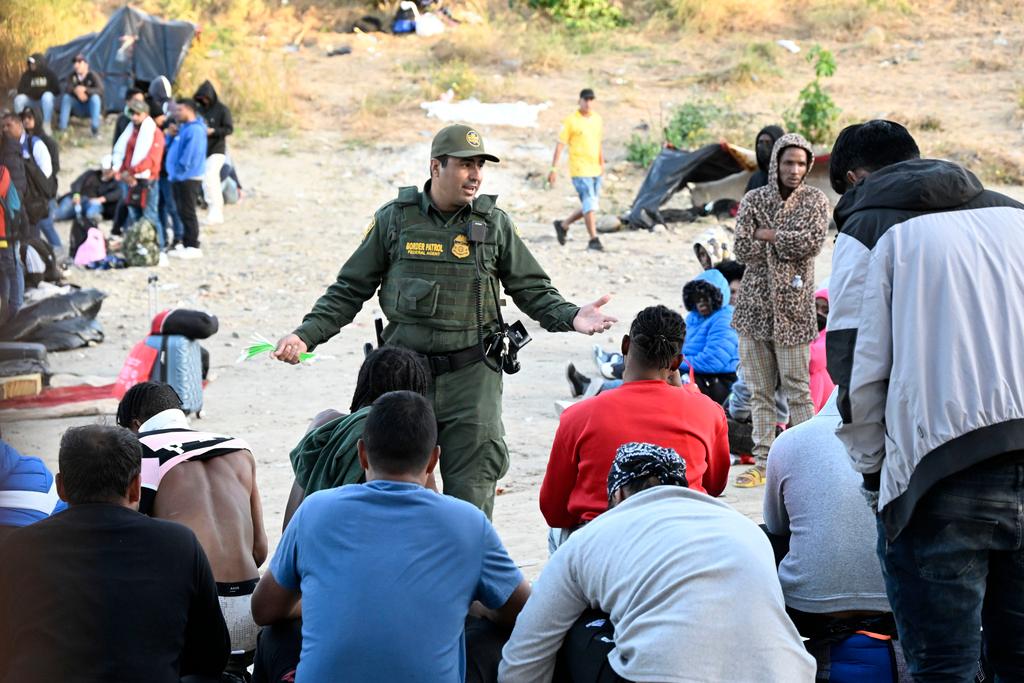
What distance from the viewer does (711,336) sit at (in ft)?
24.2

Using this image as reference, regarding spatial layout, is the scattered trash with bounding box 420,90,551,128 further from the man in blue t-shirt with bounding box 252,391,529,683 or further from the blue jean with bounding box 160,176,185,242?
the man in blue t-shirt with bounding box 252,391,529,683

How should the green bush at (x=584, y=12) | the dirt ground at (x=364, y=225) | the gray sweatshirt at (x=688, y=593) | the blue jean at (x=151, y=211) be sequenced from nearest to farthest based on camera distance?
the gray sweatshirt at (x=688, y=593) < the dirt ground at (x=364, y=225) < the blue jean at (x=151, y=211) < the green bush at (x=584, y=12)

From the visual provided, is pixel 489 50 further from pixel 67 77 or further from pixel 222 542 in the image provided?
pixel 222 542

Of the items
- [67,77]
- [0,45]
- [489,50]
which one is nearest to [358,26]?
[489,50]

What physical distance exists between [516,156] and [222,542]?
47.3 feet

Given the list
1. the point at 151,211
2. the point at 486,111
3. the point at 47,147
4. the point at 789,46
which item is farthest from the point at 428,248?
the point at 789,46

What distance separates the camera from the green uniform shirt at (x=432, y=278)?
488 centimetres

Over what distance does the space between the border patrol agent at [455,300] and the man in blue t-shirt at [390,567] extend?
1530 mm

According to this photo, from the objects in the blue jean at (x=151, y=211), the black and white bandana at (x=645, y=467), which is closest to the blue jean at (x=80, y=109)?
the blue jean at (x=151, y=211)

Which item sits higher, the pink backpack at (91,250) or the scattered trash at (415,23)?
the scattered trash at (415,23)

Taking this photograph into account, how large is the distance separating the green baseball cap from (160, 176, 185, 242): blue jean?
31.7 ft

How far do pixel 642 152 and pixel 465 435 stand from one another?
13279 mm

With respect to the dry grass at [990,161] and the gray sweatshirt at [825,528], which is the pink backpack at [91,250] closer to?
the dry grass at [990,161]

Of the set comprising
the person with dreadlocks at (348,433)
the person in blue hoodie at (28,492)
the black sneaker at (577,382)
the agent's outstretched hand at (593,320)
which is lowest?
the black sneaker at (577,382)
